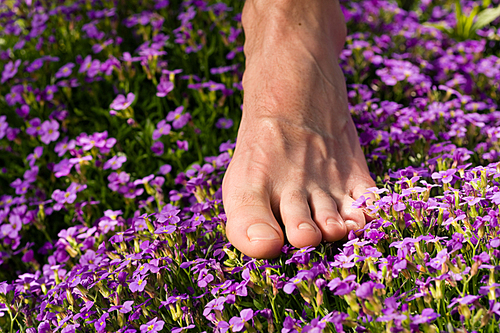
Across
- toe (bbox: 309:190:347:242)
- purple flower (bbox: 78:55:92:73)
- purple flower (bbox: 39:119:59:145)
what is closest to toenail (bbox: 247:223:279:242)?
toe (bbox: 309:190:347:242)

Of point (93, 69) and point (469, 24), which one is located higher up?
point (469, 24)

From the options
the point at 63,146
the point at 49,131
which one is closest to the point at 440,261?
the point at 63,146

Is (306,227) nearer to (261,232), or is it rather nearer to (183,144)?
(261,232)

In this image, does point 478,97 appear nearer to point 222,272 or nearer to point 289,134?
point 289,134

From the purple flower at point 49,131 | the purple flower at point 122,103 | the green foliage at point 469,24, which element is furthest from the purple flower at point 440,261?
the green foliage at point 469,24

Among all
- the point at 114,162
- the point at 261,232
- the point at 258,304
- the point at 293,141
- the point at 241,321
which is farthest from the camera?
the point at 114,162

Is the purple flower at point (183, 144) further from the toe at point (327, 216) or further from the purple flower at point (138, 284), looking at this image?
the purple flower at point (138, 284)

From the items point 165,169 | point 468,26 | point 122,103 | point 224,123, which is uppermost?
point 468,26
